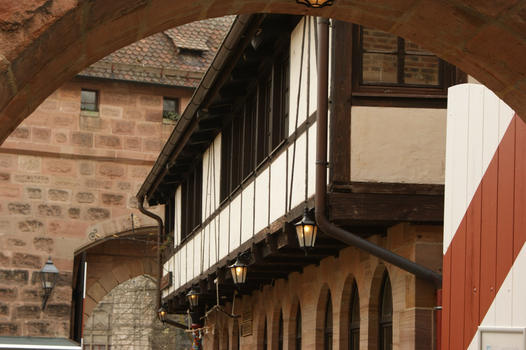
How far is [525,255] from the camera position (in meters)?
4.70

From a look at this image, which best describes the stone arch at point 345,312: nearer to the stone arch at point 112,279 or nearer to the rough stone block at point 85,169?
the rough stone block at point 85,169

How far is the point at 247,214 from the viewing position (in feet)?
38.7

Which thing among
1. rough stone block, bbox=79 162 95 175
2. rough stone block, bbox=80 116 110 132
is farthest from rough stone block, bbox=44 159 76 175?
rough stone block, bbox=80 116 110 132

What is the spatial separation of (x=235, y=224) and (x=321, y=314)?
74.5 inches

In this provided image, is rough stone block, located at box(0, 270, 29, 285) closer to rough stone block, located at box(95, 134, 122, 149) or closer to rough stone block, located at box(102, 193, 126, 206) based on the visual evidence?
rough stone block, located at box(102, 193, 126, 206)

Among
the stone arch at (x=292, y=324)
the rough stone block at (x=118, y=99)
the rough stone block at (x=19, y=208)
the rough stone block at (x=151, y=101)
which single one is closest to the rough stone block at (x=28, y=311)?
the rough stone block at (x=19, y=208)

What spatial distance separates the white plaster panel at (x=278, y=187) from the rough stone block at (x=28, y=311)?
12.7m

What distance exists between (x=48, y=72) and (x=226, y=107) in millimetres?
10880

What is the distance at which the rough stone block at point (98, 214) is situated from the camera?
74.4 ft

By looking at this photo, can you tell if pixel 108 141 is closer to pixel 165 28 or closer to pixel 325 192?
pixel 325 192

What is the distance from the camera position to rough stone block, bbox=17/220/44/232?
2200 cm

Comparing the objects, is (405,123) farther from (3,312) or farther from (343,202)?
(3,312)

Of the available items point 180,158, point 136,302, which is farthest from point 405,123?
point 136,302

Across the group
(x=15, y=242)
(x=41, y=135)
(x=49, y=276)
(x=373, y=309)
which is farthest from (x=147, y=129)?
(x=373, y=309)
